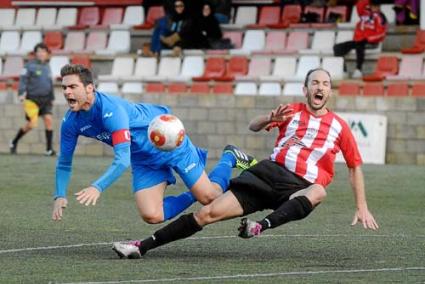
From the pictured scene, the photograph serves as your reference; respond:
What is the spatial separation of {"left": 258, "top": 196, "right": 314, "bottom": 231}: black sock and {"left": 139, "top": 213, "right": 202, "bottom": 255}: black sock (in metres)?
0.51

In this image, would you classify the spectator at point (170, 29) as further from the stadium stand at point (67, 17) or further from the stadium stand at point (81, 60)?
the stadium stand at point (67, 17)

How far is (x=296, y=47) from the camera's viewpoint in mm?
26078

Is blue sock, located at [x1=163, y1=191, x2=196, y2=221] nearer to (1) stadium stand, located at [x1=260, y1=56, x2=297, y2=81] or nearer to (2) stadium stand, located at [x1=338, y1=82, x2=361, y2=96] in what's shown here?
(2) stadium stand, located at [x1=338, y1=82, x2=361, y2=96]

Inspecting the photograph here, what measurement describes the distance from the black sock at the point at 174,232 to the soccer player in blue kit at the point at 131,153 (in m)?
0.46

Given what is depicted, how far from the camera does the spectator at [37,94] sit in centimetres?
2359

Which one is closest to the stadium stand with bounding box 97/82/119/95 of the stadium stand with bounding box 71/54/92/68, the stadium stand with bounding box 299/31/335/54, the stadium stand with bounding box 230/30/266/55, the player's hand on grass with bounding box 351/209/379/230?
the stadium stand with bounding box 71/54/92/68

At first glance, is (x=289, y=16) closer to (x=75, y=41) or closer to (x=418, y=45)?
(x=418, y=45)

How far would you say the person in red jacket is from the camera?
24.2m

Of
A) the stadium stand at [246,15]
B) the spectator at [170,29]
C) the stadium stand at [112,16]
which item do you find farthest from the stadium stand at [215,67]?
the stadium stand at [112,16]

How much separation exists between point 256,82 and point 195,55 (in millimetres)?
1884

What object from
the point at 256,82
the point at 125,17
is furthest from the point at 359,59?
the point at 125,17

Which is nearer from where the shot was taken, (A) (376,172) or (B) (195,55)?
(A) (376,172)

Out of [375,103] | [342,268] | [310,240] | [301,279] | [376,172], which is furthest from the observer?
[375,103]

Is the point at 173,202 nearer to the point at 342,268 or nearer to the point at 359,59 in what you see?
the point at 342,268
